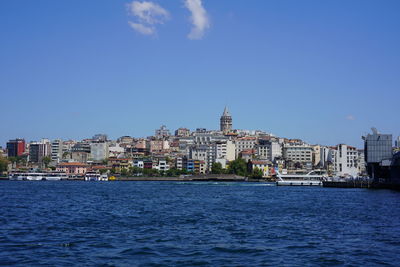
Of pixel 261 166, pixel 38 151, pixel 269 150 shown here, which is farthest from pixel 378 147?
pixel 38 151

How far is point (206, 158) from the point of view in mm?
163875

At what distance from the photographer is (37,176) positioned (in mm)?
141500

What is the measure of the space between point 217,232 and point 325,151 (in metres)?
140

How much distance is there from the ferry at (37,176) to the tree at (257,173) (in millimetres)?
46543

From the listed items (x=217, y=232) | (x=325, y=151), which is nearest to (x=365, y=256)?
(x=217, y=232)

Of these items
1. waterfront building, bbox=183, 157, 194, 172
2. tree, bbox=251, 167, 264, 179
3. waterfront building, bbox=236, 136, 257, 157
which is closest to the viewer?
tree, bbox=251, 167, 264, 179

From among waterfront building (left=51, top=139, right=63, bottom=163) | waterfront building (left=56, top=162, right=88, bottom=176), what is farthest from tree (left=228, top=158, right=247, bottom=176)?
waterfront building (left=51, top=139, right=63, bottom=163)

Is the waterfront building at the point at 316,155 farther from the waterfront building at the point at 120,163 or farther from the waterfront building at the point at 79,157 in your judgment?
the waterfront building at the point at 79,157

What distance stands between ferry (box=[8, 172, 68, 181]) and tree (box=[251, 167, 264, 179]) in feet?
153

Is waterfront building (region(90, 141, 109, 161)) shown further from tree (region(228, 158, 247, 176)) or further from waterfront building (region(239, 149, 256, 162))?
tree (region(228, 158, 247, 176))

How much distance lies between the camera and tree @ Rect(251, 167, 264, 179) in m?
140

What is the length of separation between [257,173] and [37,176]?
53624 mm

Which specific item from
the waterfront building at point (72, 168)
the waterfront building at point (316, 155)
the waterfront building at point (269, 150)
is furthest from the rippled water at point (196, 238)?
the waterfront building at point (316, 155)

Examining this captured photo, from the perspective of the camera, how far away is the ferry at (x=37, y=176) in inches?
5487
